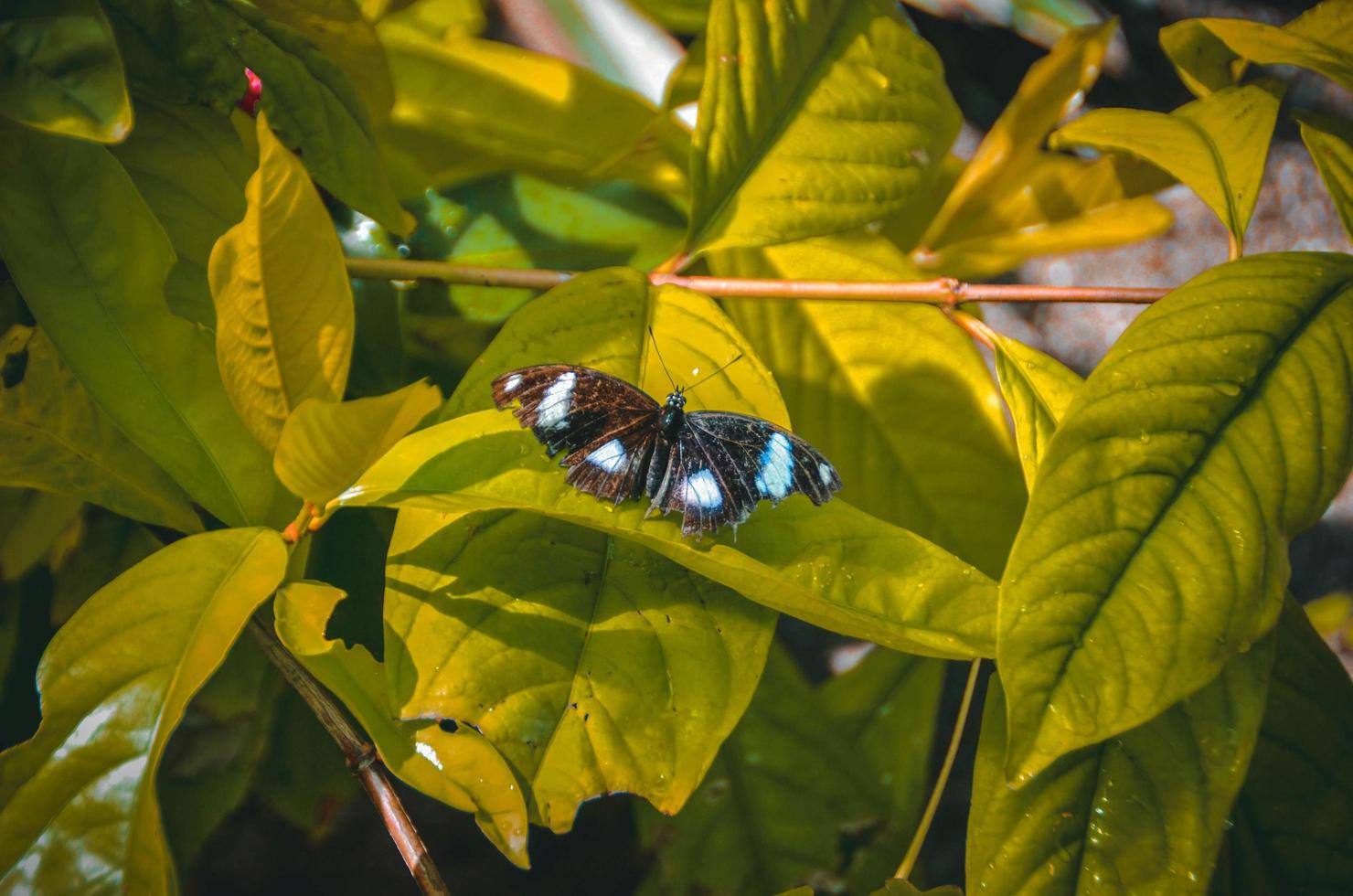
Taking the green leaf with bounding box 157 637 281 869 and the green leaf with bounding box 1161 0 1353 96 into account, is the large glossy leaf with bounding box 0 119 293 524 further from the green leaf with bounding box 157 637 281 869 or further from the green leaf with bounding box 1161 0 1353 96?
the green leaf with bounding box 1161 0 1353 96

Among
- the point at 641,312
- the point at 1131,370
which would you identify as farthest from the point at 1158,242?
the point at 641,312


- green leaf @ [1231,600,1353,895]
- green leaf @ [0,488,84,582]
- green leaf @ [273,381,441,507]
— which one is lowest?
green leaf @ [1231,600,1353,895]

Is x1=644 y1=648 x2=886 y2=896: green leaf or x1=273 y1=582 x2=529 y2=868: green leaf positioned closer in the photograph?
x1=273 y1=582 x2=529 y2=868: green leaf

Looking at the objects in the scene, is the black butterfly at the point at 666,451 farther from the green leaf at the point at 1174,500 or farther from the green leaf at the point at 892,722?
the green leaf at the point at 892,722

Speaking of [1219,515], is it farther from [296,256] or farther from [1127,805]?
[296,256]

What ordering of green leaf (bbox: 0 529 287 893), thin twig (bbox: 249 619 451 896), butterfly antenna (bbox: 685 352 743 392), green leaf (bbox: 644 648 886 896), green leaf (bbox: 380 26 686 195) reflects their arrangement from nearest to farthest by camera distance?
green leaf (bbox: 0 529 287 893) < thin twig (bbox: 249 619 451 896) < butterfly antenna (bbox: 685 352 743 392) < green leaf (bbox: 644 648 886 896) < green leaf (bbox: 380 26 686 195)

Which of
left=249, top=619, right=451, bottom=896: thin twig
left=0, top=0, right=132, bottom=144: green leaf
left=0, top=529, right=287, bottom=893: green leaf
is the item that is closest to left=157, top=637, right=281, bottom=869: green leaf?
left=249, top=619, right=451, bottom=896: thin twig

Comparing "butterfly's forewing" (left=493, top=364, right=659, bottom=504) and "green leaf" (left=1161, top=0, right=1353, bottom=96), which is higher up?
"green leaf" (left=1161, top=0, right=1353, bottom=96)
